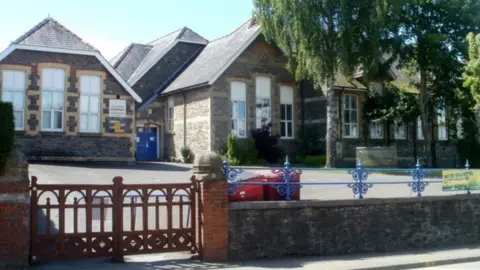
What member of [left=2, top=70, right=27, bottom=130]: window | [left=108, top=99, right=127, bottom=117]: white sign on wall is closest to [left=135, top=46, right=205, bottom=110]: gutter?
[left=108, top=99, right=127, bottom=117]: white sign on wall

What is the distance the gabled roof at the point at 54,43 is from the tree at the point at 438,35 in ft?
48.8

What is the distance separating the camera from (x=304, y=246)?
1157 centimetres

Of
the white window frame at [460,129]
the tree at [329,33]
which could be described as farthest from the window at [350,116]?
the white window frame at [460,129]

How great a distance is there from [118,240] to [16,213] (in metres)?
1.80

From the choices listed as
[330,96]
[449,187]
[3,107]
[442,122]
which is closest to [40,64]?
[330,96]

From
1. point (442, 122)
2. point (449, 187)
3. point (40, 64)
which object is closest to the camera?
point (449, 187)

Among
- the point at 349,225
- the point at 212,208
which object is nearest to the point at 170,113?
the point at 349,225

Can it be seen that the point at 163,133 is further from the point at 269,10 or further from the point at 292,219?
the point at 292,219

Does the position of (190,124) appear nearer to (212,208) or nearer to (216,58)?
(216,58)

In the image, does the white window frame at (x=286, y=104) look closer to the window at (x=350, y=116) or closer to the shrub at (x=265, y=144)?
the shrub at (x=265, y=144)

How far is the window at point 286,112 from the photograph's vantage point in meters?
31.5

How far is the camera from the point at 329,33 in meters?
26.6

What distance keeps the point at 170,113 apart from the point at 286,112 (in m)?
6.99

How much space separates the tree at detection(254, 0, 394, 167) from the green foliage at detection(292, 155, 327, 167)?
1822 millimetres
